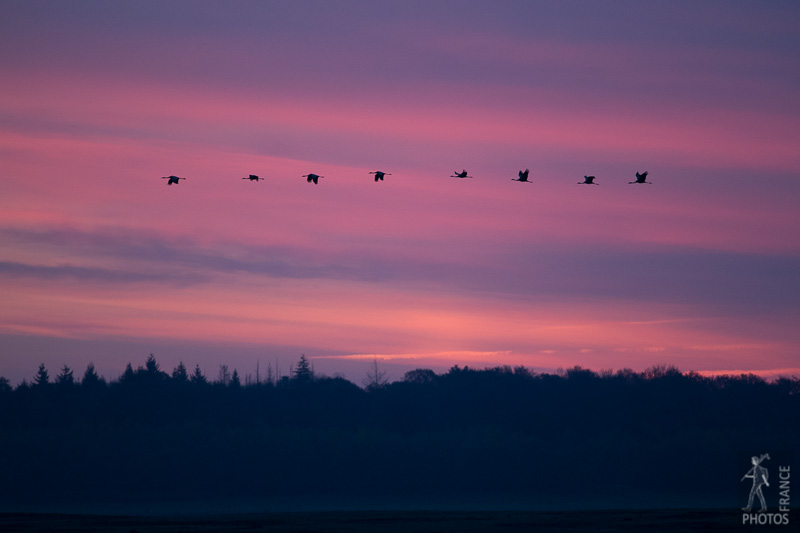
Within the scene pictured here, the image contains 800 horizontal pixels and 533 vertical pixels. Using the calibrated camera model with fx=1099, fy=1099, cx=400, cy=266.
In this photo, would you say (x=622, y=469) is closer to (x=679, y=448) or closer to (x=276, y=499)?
(x=679, y=448)

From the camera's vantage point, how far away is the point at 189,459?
624ft

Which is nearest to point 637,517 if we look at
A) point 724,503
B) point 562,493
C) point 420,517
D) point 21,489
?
→ point 420,517

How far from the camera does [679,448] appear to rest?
644ft

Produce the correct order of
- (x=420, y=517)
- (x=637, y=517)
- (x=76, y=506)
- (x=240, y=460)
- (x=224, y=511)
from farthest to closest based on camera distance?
(x=240, y=460), (x=76, y=506), (x=224, y=511), (x=420, y=517), (x=637, y=517)

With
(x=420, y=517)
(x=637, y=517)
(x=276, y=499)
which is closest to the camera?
(x=637, y=517)

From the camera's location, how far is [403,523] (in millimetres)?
109125

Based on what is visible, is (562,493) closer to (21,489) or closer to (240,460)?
(240,460)

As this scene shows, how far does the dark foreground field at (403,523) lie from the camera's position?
98.9m

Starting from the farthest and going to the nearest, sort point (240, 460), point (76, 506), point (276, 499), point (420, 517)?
1. point (240, 460)
2. point (276, 499)
3. point (76, 506)
4. point (420, 517)

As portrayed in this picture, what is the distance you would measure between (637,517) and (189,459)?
9921cm

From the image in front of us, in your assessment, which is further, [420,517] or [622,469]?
[622,469]

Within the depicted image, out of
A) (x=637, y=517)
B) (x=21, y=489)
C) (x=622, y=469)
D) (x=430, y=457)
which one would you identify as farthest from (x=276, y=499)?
(x=637, y=517)

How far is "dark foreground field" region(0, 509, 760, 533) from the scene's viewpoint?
324 ft

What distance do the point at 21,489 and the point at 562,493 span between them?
297 feet
